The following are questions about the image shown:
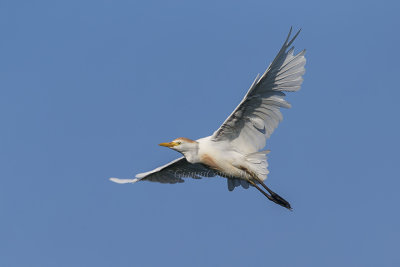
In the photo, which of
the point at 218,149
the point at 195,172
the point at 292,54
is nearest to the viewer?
the point at 292,54

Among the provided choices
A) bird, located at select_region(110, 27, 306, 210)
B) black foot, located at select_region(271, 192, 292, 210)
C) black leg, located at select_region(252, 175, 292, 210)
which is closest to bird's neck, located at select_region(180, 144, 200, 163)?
bird, located at select_region(110, 27, 306, 210)

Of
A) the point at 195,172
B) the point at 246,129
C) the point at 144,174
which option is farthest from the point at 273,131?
the point at 144,174

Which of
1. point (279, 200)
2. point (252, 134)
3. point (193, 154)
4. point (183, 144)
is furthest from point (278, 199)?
point (183, 144)

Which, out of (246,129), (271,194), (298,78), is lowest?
(271,194)

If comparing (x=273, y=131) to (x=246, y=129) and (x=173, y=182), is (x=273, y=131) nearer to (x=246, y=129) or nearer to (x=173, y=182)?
(x=246, y=129)

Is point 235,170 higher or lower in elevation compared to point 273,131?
lower

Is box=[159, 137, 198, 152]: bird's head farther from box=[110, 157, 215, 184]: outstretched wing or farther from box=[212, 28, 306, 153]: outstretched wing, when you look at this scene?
box=[110, 157, 215, 184]: outstretched wing

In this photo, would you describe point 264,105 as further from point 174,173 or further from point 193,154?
point 174,173

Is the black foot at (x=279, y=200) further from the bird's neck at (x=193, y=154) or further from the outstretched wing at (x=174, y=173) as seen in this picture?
the bird's neck at (x=193, y=154)
